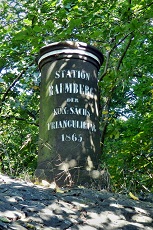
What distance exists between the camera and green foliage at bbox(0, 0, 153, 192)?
6.13m

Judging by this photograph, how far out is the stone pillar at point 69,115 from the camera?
17.4 feet

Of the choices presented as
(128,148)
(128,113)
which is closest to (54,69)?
(128,148)

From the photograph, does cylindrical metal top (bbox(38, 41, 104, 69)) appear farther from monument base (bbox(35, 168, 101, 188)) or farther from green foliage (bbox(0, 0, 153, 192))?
monument base (bbox(35, 168, 101, 188))

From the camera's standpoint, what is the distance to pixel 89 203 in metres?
3.92

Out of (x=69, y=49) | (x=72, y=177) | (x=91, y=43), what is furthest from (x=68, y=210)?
(x=91, y=43)

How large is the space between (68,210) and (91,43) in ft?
18.0

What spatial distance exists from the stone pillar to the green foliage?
346 mm

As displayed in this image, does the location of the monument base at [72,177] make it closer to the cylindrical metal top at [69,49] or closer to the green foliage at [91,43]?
the green foliage at [91,43]

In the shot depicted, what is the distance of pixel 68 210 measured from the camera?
3566mm

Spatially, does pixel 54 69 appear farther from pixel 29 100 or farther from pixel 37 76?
pixel 29 100

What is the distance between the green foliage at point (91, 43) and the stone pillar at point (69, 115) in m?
0.35

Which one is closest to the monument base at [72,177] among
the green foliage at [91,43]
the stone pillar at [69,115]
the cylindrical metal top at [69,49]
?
the stone pillar at [69,115]

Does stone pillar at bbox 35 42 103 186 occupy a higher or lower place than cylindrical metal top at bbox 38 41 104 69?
lower

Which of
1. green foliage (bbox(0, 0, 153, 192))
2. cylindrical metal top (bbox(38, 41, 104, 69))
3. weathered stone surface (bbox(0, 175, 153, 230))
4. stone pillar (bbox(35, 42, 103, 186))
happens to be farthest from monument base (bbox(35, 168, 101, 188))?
cylindrical metal top (bbox(38, 41, 104, 69))
